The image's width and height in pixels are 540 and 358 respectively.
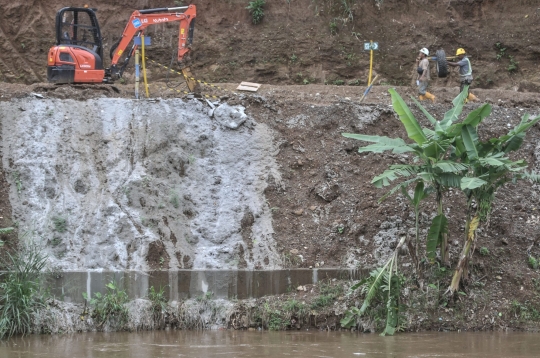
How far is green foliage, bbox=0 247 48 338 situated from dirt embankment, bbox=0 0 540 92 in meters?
10.1

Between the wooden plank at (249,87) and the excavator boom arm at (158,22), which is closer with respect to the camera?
the excavator boom arm at (158,22)

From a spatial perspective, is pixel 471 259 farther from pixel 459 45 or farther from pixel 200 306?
pixel 459 45

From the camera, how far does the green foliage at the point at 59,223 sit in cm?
1355

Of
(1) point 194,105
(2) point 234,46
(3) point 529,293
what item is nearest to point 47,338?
(1) point 194,105

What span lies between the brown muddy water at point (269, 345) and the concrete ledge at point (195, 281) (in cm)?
83

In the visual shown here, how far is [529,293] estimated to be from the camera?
1307 cm

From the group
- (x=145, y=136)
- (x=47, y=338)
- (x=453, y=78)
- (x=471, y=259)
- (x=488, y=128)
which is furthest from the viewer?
(x=453, y=78)

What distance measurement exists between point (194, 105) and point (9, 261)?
5.70m

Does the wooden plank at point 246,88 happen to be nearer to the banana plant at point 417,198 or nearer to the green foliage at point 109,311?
the banana plant at point 417,198

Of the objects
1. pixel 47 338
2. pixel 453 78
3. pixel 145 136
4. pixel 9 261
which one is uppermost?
pixel 453 78

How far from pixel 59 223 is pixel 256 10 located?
10346 millimetres

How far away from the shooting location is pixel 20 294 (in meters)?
11.6

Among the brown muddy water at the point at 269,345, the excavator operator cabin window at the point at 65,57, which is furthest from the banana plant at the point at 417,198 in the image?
the excavator operator cabin window at the point at 65,57

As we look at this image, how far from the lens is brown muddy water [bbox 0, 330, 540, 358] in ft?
34.2
